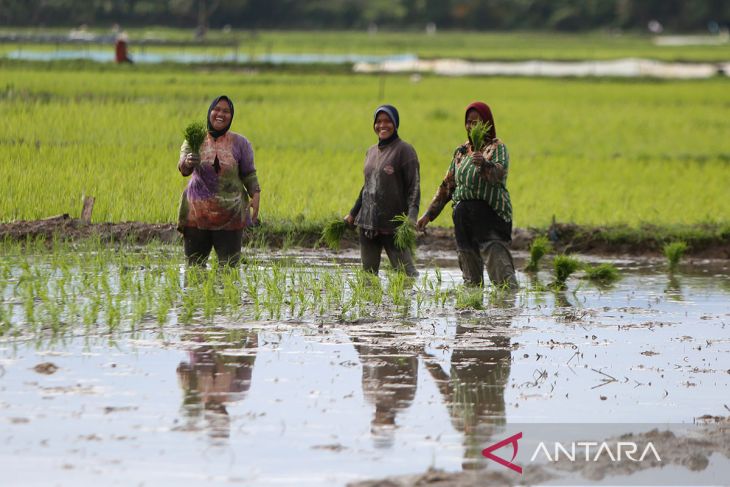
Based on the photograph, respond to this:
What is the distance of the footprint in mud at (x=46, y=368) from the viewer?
6.06 m

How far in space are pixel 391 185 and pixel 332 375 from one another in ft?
8.07

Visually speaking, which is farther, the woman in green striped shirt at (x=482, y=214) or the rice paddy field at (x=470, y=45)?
the rice paddy field at (x=470, y=45)

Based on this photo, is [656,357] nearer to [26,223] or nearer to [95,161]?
[26,223]

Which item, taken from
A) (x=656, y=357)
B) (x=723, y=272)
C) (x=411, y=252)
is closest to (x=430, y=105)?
(x=723, y=272)

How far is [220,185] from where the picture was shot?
8164 mm

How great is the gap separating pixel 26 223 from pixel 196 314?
3.25 meters

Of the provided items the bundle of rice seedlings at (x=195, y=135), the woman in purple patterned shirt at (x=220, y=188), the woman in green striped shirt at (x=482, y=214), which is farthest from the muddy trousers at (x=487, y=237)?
the bundle of rice seedlings at (x=195, y=135)

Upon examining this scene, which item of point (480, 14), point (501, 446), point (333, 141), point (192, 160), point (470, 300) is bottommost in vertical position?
point (501, 446)

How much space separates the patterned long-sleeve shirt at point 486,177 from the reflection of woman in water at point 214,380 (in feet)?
6.67

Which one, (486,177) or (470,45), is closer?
(486,177)

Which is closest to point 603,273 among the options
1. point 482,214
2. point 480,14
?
point 482,214

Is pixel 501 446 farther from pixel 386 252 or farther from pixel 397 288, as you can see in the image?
pixel 386 252

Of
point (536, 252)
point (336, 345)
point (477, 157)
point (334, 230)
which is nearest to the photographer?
point (336, 345)

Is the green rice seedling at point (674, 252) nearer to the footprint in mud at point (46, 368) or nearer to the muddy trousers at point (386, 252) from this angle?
the muddy trousers at point (386, 252)
